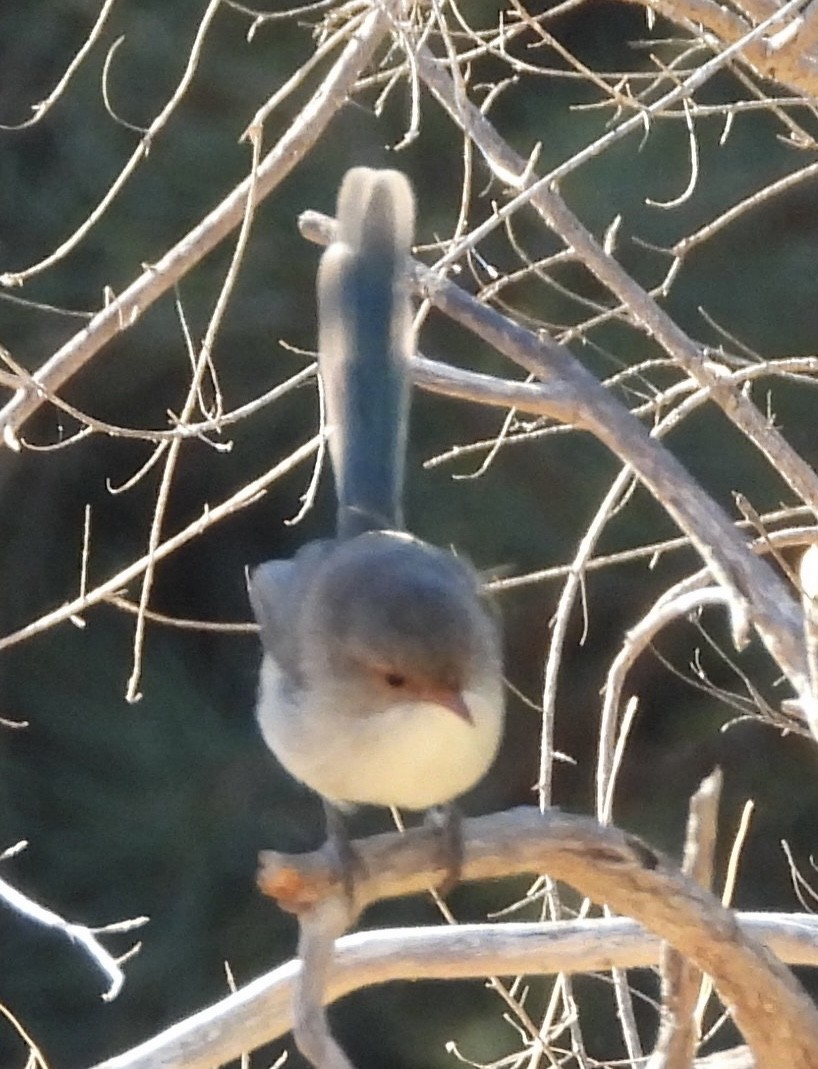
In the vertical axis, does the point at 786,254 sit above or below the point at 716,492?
above

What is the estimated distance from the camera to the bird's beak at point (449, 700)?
2.00 meters

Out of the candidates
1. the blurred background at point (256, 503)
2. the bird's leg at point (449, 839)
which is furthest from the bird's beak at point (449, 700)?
the blurred background at point (256, 503)

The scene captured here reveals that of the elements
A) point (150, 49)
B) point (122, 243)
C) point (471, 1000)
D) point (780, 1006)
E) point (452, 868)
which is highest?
point (150, 49)

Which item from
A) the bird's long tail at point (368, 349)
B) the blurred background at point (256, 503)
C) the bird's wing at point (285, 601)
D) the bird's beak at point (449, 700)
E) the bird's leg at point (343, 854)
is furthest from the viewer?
the blurred background at point (256, 503)

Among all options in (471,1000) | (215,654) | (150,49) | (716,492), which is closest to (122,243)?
(150,49)

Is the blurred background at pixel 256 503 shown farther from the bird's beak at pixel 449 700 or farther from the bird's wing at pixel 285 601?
the bird's beak at pixel 449 700

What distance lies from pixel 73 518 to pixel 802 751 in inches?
84.1

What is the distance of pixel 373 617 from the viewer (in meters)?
2.08

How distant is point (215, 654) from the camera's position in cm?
486

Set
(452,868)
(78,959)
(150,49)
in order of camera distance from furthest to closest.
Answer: (78,959)
(150,49)
(452,868)

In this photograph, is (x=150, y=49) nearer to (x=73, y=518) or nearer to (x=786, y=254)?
(x=73, y=518)

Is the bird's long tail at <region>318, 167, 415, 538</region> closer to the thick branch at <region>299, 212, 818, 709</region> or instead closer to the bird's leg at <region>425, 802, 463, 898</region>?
the thick branch at <region>299, 212, 818, 709</region>

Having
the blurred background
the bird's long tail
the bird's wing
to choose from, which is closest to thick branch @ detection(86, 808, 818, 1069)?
the bird's wing

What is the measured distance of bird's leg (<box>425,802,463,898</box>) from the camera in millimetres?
1856
